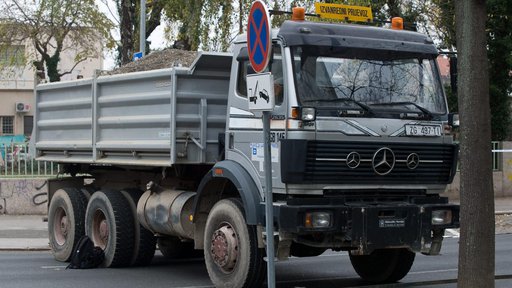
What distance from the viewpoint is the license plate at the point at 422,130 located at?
922 cm

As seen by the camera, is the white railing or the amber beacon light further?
the white railing

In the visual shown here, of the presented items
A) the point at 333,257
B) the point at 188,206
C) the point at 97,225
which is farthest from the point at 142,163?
the point at 333,257

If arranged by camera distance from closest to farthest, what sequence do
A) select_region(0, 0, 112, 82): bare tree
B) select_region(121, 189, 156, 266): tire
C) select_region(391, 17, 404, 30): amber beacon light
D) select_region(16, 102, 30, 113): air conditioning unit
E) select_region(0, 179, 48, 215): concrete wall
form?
select_region(391, 17, 404, 30): amber beacon light
select_region(121, 189, 156, 266): tire
select_region(0, 179, 48, 215): concrete wall
select_region(0, 0, 112, 82): bare tree
select_region(16, 102, 30, 113): air conditioning unit

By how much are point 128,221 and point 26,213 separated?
874cm

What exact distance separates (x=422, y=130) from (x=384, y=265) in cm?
215

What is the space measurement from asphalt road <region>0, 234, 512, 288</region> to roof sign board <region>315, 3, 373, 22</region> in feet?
10.5

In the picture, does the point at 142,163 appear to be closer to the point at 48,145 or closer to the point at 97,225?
the point at 97,225

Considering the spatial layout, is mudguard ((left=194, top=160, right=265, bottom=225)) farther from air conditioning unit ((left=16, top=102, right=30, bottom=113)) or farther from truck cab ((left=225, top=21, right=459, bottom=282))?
air conditioning unit ((left=16, top=102, right=30, bottom=113))

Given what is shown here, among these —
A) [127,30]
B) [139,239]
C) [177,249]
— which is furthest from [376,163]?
[127,30]

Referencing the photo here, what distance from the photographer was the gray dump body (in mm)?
10367

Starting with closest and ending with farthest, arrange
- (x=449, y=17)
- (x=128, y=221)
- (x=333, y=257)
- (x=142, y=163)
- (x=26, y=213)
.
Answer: (x=142, y=163) → (x=128, y=221) → (x=333, y=257) → (x=26, y=213) → (x=449, y=17)

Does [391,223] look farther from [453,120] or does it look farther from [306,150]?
[453,120]

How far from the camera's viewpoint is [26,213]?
19.8m

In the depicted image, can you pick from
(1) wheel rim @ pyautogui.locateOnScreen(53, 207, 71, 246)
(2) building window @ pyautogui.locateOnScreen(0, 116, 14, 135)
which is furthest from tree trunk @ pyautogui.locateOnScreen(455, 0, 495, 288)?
(2) building window @ pyautogui.locateOnScreen(0, 116, 14, 135)
